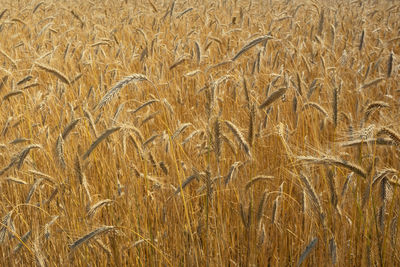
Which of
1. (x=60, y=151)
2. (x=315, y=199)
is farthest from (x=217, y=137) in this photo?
(x=60, y=151)

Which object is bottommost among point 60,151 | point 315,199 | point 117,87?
point 315,199

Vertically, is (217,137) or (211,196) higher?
(217,137)

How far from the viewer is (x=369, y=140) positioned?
3.89 ft

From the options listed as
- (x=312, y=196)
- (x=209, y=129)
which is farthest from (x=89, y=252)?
(x=312, y=196)

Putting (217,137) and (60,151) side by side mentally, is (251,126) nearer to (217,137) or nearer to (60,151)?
(217,137)

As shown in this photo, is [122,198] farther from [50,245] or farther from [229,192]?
[229,192]

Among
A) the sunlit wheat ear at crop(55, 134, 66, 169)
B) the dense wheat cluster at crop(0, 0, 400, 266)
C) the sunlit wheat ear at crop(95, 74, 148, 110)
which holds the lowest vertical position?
the dense wheat cluster at crop(0, 0, 400, 266)

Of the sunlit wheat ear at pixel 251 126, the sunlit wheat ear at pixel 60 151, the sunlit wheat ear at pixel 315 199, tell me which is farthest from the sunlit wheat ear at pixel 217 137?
the sunlit wheat ear at pixel 60 151

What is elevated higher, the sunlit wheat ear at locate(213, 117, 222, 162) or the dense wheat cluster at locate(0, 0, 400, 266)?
the sunlit wheat ear at locate(213, 117, 222, 162)

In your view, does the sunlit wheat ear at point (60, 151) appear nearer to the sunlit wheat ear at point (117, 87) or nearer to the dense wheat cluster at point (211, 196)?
A: the dense wheat cluster at point (211, 196)

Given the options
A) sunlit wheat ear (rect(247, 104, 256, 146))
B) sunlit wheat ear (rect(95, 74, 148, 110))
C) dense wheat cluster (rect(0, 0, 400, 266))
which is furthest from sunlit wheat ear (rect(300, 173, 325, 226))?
sunlit wheat ear (rect(95, 74, 148, 110))

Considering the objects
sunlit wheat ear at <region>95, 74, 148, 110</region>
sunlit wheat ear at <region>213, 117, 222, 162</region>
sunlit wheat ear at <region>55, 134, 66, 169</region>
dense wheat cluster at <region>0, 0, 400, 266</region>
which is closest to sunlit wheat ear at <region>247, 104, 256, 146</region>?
dense wheat cluster at <region>0, 0, 400, 266</region>

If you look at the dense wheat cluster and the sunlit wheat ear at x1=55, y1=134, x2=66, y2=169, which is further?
the sunlit wheat ear at x1=55, y1=134, x2=66, y2=169

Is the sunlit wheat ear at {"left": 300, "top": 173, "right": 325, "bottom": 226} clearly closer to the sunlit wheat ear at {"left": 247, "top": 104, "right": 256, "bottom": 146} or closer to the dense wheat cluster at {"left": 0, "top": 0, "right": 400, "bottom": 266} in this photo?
the dense wheat cluster at {"left": 0, "top": 0, "right": 400, "bottom": 266}
